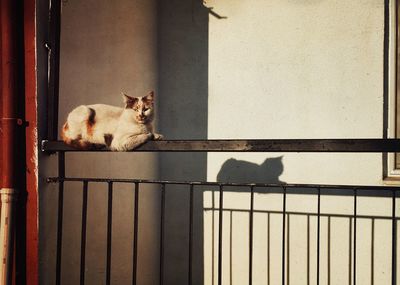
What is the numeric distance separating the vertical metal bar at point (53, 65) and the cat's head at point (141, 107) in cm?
42

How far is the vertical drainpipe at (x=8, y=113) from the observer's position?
185 centimetres

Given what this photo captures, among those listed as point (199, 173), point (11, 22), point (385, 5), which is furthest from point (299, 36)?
point (11, 22)

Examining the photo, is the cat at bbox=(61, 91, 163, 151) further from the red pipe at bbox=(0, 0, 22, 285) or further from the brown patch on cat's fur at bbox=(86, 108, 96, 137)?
the red pipe at bbox=(0, 0, 22, 285)

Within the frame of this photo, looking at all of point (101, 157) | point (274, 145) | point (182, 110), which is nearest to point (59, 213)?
point (101, 157)

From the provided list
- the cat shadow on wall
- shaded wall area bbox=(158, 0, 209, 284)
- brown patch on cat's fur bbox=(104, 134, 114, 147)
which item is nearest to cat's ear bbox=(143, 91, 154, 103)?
brown patch on cat's fur bbox=(104, 134, 114, 147)

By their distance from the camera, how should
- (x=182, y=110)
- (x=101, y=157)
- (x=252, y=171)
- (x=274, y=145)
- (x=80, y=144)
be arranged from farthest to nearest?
(x=182, y=110) → (x=252, y=171) → (x=101, y=157) → (x=80, y=144) → (x=274, y=145)

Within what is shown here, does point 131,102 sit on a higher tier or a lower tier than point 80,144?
higher

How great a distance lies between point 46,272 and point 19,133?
2.84 feet

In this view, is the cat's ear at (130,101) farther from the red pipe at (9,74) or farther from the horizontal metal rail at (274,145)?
the red pipe at (9,74)

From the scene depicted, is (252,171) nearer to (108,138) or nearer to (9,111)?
(108,138)

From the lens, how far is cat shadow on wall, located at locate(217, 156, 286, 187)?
10.3 feet

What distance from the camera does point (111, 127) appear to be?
6.61 ft

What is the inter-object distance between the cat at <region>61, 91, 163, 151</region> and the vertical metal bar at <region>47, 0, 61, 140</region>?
0.09m

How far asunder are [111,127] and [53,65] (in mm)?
520
